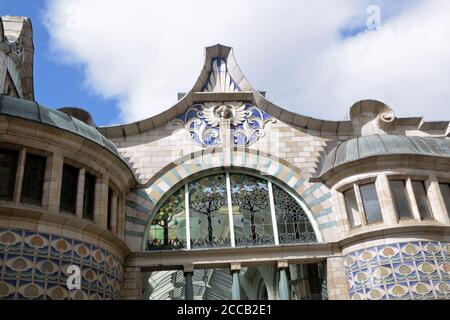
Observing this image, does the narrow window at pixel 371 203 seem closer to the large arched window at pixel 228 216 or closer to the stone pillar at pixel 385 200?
the stone pillar at pixel 385 200

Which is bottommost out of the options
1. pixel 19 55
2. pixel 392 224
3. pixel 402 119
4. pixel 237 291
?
pixel 237 291

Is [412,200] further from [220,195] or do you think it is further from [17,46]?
[17,46]

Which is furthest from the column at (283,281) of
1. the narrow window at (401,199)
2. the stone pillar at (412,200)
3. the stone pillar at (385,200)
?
the stone pillar at (412,200)

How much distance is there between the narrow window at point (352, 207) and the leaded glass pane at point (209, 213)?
378cm

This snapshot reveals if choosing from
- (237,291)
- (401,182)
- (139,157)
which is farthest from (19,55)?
(401,182)

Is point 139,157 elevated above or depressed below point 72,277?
above

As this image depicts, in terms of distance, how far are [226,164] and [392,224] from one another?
553 centimetres

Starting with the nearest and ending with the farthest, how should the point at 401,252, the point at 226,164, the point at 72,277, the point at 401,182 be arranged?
1. the point at 72,277
2. the point at 401,252
3. the point at 401,182
4. the point at 226,164

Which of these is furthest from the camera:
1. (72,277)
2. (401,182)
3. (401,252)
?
(401,182)

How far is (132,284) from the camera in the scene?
1491cm

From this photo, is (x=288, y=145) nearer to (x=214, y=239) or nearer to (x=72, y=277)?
(x=214, y=239)

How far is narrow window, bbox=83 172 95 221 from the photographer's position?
46.1ft

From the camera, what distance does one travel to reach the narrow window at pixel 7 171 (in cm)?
1243

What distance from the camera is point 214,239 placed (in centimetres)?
1588
